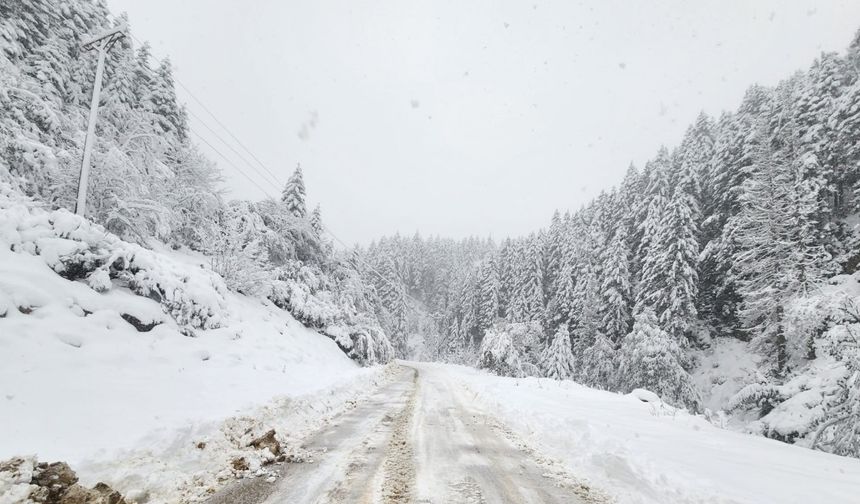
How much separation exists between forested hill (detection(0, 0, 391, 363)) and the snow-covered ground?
120cm

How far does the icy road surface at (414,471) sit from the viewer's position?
174 inches

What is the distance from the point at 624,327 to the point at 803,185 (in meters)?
15.5

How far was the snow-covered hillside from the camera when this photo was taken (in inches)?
185

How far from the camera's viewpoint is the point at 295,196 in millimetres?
29250

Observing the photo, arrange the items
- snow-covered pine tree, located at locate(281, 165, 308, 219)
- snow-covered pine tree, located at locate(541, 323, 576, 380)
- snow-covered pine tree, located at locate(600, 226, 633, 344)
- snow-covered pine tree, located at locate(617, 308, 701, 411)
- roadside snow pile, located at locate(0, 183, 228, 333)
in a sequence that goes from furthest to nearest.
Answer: snow-covered pine tree, located at locate(600, 226, 633, 344)
snow-covered pine tree, located at locate(541, 323, 576, 380)
snow-covered pine tree, located at locate(281, 165, 308, 219)
snow-covered pine tree, located at locate(617, 308, 701, 411)
roadside snow pile, located at locate(0, 183, 228, 333)

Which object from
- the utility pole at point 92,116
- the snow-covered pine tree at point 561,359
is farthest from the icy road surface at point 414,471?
the snow-covered pine tree at point 561,359

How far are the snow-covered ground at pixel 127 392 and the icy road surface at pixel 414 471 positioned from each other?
677 mm

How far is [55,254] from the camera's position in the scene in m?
8.48

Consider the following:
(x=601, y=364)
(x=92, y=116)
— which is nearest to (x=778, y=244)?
(x=601, y=364)

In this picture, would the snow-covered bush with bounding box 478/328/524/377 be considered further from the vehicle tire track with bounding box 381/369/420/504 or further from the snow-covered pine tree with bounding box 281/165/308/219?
the vehicle tire track with bounding box 381/369/420/504

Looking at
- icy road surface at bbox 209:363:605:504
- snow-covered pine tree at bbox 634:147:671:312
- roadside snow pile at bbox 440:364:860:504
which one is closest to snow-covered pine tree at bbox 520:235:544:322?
snow-covered pine tree at bbox 634:147:671:312

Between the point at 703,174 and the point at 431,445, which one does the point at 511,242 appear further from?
the point at 431,445

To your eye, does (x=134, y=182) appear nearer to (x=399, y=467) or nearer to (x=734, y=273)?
(x=399, y=467)

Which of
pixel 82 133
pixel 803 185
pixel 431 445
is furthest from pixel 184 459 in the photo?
pixel 803 185
